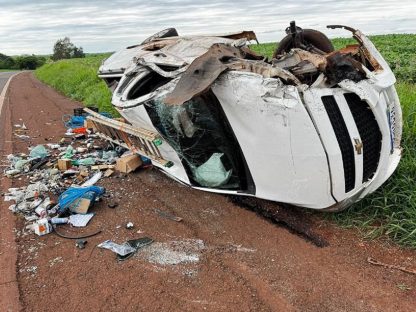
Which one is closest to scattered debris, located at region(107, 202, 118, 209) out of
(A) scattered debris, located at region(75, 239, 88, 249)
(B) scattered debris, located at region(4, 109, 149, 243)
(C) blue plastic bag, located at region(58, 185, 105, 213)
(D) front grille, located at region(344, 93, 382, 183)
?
(B) scattered debris, located at region(4, 109, 149, 243)

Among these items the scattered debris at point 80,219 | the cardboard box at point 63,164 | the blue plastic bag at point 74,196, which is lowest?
the cardboard box at point 63,164

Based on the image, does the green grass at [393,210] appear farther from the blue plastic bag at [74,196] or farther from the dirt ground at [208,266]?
the blue plastic bag at [74,196]

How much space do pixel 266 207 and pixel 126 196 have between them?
Answer: 5.06 ft

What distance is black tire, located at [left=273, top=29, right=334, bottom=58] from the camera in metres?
5.10

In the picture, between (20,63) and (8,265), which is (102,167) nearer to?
(8,265)

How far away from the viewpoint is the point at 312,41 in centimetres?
517

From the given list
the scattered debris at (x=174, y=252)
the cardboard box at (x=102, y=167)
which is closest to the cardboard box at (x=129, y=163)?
the cardboard box at (x=102, y=167)

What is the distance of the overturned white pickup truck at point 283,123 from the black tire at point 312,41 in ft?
3.00

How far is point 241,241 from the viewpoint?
352cm

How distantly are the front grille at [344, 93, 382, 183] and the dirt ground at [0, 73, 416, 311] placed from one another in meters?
0.63

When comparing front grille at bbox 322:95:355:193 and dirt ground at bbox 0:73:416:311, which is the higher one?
front grille at bbox 322:95:355:193

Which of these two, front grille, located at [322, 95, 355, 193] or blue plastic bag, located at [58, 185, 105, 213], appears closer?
front grille, located at [322, 95, 355, 193]

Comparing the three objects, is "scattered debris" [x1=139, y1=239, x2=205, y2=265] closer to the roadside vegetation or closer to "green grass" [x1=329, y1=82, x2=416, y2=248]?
"green grass" [x1=329, y1=82, x2=416, y2=248]

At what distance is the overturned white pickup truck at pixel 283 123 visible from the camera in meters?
3.16
